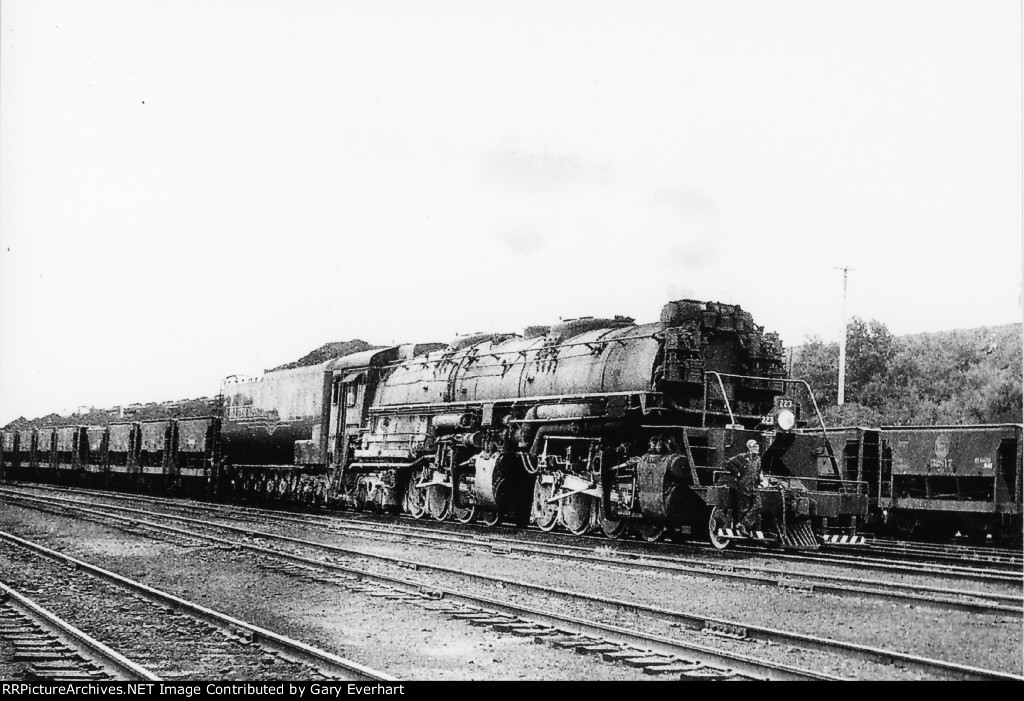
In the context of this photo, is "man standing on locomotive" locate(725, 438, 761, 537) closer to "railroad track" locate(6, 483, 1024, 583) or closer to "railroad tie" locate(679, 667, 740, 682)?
"railroad track" locate(6, 483, 1024, 583)

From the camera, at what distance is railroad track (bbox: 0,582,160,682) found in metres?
6.74

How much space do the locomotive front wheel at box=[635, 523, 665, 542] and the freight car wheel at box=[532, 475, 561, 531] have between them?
177 cm

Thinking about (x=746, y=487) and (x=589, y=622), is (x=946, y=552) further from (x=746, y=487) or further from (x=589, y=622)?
(x=589, y=622)

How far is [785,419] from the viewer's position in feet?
49.4

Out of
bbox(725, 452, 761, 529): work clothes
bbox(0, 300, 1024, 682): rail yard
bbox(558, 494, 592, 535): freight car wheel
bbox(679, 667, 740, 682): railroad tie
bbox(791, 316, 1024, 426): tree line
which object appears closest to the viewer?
bbox(679, 667, 740, 682): railroad tie

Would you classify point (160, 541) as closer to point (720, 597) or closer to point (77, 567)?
point (77, 567)

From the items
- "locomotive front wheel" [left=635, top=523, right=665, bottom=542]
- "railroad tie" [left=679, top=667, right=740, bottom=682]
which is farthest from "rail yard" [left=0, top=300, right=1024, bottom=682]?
"locomotive front wheel" [left=635, top=523, right=665, bottom=542]

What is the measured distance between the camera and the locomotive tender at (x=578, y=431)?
48.6 feet

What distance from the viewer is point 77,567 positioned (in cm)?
1240

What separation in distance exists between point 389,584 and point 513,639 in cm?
337

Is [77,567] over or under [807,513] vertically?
under

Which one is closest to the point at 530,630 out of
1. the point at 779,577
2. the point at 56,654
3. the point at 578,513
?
the point at 56,654

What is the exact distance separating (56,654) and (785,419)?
10.6 m
